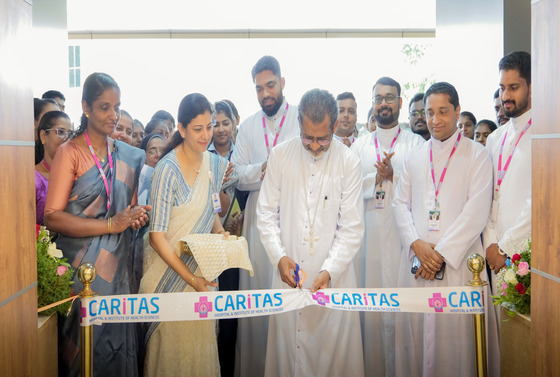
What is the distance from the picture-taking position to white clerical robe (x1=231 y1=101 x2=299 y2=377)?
4.93 m

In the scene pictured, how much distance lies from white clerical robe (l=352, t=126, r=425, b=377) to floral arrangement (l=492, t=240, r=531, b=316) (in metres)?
1.39

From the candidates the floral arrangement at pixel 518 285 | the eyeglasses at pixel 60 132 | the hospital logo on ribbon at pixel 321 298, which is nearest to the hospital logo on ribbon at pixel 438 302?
the floral arrangement at pixel 518 285

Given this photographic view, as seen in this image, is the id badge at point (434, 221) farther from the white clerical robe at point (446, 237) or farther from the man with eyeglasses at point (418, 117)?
the man with eyeglasses at point (418, 117)

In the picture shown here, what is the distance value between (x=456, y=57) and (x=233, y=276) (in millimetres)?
4393

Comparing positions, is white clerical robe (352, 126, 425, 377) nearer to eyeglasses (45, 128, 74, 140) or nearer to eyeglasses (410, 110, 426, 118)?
eyeglasses (410, 110, 426, 118)

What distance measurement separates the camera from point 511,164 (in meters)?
4.13

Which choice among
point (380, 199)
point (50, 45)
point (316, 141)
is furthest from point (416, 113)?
point (50, 45)

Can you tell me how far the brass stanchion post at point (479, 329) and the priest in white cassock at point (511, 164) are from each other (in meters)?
0.58

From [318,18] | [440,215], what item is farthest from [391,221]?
[318,18]

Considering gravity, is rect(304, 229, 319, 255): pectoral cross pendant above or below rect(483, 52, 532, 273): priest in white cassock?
below

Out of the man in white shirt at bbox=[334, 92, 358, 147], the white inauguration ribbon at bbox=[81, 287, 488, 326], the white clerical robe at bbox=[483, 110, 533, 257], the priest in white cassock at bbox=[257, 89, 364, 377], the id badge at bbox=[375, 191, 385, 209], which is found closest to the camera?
the white inauguration ribbon at bbox=[81, 287, 488, 326]

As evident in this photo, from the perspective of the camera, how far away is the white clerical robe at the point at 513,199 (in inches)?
151

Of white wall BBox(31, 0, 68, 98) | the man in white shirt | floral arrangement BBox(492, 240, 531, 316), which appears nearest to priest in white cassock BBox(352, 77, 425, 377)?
the man in white shirt

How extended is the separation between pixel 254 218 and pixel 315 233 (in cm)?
106
